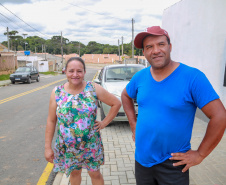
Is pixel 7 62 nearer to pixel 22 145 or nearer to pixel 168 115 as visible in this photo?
pixel 22 145

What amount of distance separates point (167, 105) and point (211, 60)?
5.68 m

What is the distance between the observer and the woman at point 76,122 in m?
2.31

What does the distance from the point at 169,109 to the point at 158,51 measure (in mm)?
494

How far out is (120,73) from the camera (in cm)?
705

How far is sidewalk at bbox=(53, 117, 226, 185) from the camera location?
130 inches

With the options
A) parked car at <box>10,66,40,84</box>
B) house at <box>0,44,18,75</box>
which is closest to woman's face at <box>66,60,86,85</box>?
parked car at <box>10,66,40,84</box>

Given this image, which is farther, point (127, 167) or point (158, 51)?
point (127, 167)

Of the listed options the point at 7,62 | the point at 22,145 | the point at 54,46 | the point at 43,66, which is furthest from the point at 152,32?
the point at 54,46

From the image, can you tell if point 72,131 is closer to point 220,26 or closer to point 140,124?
point 140,124

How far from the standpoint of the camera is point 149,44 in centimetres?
190

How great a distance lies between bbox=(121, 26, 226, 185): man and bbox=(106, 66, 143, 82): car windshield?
4.83 m

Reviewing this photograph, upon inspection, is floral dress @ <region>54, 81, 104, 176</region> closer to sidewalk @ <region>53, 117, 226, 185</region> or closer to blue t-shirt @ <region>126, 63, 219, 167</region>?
blue t-shirt @ <region>126, 63, 219, 167</region>

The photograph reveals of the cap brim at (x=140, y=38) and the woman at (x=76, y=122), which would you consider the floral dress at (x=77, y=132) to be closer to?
the woman at (x=76, y=122)

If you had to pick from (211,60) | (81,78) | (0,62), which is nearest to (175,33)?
(211,60)
